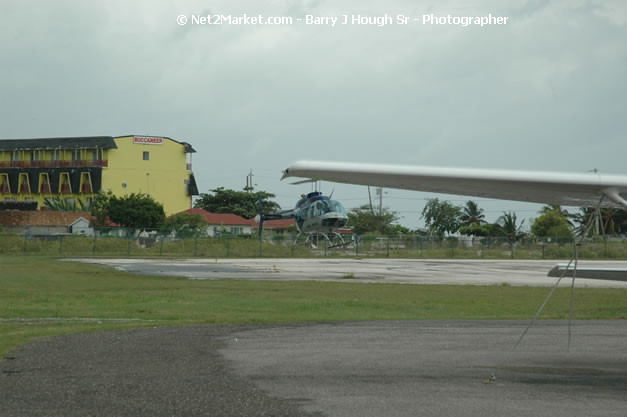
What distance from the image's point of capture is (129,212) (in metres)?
100

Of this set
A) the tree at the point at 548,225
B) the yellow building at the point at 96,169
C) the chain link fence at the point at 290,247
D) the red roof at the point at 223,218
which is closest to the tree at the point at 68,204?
the yellow building at the point at 96,169

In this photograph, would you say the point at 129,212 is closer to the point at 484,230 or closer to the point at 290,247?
the point at 290,247

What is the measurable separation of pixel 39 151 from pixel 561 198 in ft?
411

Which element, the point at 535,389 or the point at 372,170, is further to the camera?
the point at 372,170

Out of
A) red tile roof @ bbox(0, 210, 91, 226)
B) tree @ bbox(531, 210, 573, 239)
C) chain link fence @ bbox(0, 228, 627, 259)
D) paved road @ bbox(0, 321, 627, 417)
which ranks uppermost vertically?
red tile roof @ bbox(0, 210, 91, 226)

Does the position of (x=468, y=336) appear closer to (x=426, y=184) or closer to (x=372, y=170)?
(x=426, y=184)

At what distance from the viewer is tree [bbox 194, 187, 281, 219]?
13388 centimetres

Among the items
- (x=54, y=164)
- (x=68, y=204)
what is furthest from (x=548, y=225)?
(x=54, y=164)

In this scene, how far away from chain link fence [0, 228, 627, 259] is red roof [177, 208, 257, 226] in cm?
5216

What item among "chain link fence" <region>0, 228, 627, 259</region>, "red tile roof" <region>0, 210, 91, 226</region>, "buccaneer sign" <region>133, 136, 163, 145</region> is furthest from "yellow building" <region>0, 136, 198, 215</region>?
"chain link fence" <region>0, 228, 627, 259</region>

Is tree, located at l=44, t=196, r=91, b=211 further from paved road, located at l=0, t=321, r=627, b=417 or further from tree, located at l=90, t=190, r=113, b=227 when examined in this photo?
paved road, located at l=0, t=321, r=627, b=417

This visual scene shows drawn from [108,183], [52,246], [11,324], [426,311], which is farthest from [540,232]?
[11,324]

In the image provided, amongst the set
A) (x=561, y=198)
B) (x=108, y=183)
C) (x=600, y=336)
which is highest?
(x=108, y=183)

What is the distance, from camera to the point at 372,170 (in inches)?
331
